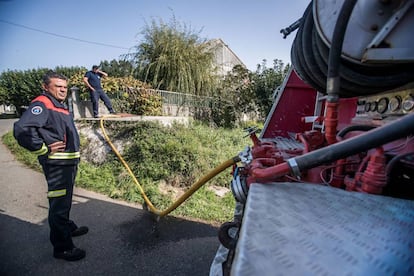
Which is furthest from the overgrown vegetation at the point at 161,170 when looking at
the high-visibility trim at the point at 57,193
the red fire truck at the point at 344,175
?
the red fire truck at the point at 344,175

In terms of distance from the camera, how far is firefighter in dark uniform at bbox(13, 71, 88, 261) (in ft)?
7.65

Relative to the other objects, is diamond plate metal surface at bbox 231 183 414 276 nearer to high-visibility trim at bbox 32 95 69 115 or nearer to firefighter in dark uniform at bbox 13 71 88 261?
firefighter in dark uniform at bbox 13 71 88 261

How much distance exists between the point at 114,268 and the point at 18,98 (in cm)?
2986

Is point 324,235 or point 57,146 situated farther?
point 57,146

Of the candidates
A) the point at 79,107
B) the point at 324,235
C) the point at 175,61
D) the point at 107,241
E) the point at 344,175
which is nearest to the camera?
the point at 324,235

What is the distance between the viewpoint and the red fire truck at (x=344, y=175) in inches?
24.7

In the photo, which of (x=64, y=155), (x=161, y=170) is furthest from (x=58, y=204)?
(x=161, y=170)

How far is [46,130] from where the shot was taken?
2.40m

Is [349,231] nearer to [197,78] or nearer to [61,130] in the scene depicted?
[61,130]

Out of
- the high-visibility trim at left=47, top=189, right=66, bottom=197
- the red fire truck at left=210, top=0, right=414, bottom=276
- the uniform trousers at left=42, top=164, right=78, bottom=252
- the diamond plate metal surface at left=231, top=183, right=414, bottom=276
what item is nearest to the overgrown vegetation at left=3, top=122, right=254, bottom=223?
the uniform trousers at left=42, top=164, right=78, bottom=252

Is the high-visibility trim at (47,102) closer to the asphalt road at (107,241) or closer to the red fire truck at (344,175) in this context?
the asphalt road at (107,241)

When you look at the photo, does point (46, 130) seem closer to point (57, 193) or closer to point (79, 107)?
point (57, 193)

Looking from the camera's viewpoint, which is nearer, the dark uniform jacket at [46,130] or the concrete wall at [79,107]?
the dark uniform jacket at [46,130]

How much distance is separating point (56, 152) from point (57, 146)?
A: 8 cm
